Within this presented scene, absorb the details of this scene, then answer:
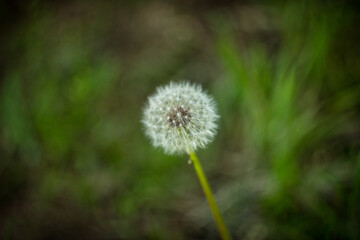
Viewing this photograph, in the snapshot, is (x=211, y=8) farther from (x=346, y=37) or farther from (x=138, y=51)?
(x=346, y=37)

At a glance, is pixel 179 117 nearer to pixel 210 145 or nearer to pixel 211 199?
pixel 211 199

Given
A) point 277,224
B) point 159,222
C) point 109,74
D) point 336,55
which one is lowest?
point 277,224

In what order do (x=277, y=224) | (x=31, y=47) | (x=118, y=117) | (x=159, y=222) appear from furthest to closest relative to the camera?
(x=31, y=47)
(x=118, y=117)
(x=159, y=222)
(x=277, y=224)

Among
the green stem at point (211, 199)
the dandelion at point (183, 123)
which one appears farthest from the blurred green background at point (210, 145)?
the dandelion at point (183, 123)

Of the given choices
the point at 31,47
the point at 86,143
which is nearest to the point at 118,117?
the point at 86,143

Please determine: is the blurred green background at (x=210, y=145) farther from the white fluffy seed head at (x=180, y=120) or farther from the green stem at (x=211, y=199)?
the white fluffy seed head at (x=180, y=120)

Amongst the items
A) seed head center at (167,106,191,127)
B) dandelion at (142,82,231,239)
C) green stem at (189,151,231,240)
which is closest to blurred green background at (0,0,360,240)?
green stem at (189,151,231,240)

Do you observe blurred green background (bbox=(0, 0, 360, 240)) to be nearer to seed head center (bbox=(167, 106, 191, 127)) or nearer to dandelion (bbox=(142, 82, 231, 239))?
dandelion (bbox=(142, 82, 231, 239))

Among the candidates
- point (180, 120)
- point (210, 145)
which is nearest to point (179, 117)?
point (180, 120)
